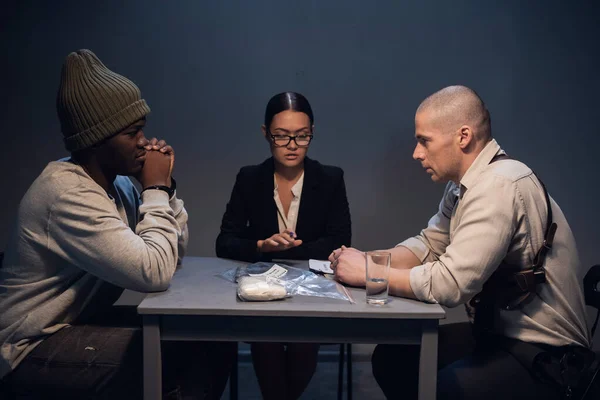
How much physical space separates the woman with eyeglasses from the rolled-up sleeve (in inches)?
33.3

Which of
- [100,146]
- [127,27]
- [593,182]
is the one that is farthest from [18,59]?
[593,182]

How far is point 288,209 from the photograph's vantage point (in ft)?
9.50

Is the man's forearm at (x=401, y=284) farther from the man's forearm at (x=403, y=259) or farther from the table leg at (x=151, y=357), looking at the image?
the table leg at (x=151, y=357)

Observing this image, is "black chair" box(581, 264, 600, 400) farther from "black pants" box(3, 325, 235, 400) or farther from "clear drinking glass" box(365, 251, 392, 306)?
"black pants" box(3, 325, 235, 400)

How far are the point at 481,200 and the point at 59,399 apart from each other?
4.74 feet

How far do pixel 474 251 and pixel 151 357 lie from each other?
1.02m

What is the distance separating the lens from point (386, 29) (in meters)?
3.44

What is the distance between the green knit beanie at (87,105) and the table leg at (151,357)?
63 centimetres

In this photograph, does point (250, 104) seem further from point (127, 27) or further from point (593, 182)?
point (593, 182)

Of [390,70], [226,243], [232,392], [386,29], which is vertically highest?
[386,29]

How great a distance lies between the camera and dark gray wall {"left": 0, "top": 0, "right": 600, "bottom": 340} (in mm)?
3418

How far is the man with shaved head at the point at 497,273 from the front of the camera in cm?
191

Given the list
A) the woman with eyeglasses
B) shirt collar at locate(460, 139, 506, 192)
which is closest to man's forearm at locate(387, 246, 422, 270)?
the woman with eyeglasses

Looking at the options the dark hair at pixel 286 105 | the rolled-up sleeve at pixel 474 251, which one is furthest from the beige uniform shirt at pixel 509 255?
the dark hair at pixel 286 105
